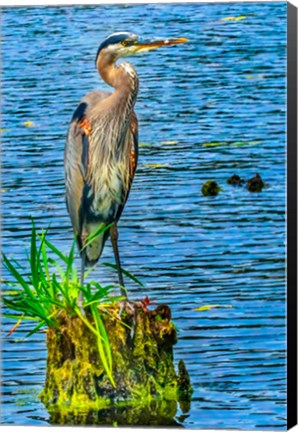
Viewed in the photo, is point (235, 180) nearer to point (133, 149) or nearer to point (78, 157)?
point (133, 149)

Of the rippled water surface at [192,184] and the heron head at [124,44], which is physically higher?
the heron head at [124,44]

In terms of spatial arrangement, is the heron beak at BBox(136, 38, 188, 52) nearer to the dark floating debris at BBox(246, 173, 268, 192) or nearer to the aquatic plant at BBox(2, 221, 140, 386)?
the dark floating debris at BBox(246, 173, 268, 192)

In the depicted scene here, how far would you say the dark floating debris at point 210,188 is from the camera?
33.0ft

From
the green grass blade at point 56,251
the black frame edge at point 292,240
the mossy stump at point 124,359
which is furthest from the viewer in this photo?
the green grass blade at point 56,251

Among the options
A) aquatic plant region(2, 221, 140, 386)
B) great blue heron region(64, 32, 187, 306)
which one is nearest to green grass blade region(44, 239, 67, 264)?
aquatic plant region(2, 221, 140, 386)

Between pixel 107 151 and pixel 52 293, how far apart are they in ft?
2.70

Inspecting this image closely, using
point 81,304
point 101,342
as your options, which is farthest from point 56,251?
point 101,342

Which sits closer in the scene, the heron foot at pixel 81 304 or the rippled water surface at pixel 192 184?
the rippled water surface at pixel 192 184

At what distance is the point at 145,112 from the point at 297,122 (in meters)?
0.84

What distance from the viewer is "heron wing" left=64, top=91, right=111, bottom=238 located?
10.1 m

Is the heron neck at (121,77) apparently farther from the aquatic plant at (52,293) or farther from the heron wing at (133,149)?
the aquatic plant at (52,293)

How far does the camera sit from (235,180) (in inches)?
396

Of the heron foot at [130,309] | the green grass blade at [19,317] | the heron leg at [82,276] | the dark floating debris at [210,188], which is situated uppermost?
the dark floating debris at [210,188]

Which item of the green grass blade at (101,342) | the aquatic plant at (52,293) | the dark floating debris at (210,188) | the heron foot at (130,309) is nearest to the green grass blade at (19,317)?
the aquatic plant at (52,293)
